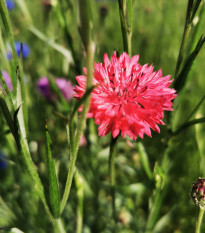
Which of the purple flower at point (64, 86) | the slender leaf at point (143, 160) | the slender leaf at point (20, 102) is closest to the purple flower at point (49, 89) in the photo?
the purple flower at point (64, 86)

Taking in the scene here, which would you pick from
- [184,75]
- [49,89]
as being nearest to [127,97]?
[184,75]

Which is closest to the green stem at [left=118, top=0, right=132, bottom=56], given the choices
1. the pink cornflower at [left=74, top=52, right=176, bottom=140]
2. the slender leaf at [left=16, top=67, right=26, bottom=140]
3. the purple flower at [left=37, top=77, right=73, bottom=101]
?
the pink cornflower at [left=74, top=52, right=176, bottom=140]

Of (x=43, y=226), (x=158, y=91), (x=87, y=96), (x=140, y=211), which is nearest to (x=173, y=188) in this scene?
(x=140, y=211)

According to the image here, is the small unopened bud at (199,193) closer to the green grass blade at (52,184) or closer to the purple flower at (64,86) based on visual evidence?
the green grass blade at (52,184)

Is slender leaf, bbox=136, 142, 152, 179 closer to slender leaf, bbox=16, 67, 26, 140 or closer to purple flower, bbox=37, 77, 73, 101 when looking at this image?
slender leaf, bbox=16, 67, 26, 140

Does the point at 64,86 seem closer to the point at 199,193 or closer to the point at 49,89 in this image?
the point at 49,89
